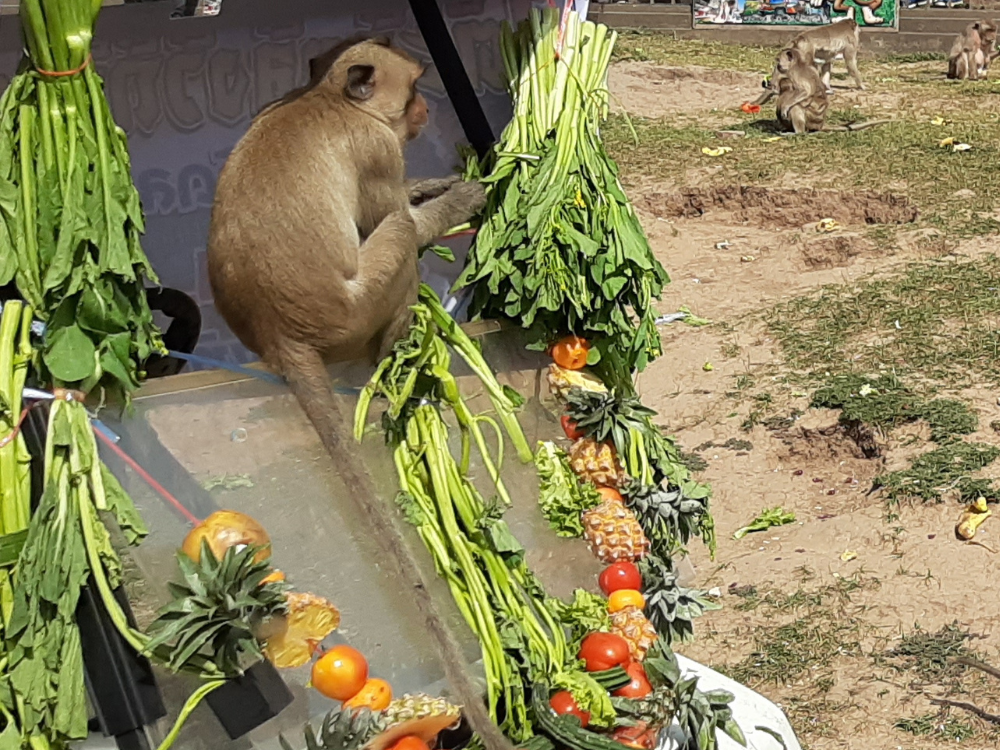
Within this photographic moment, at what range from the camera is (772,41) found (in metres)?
20.9

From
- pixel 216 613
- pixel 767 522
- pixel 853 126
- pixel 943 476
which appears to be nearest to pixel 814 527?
pixel 767 522

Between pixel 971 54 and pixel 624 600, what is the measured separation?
15.6 metres

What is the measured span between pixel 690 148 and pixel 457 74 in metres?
9.73

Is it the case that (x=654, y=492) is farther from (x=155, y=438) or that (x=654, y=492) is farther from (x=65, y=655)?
(x=65, y=655)

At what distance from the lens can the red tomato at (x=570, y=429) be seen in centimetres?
351

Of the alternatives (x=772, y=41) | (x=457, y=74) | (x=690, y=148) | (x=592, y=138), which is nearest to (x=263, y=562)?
(x=592, y=138)

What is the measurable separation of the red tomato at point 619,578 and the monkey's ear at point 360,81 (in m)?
1.55

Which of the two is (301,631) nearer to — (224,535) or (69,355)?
(224,535)

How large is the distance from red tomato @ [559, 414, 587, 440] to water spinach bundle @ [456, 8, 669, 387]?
Result: 207 mm

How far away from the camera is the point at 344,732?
2498mm

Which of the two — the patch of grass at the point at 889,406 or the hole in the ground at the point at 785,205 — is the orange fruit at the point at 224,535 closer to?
the patch of grass at the point at 889,406

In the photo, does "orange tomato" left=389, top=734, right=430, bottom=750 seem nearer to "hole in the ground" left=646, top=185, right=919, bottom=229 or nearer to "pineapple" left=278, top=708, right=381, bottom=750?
"pineapple" left=278, top=708, right=381, bottom=750

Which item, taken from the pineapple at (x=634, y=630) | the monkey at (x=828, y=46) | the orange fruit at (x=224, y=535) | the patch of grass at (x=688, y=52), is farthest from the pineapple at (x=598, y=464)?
the patch of grass at (x=688, y=52)

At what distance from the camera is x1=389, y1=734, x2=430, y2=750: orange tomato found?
8.45 feet
